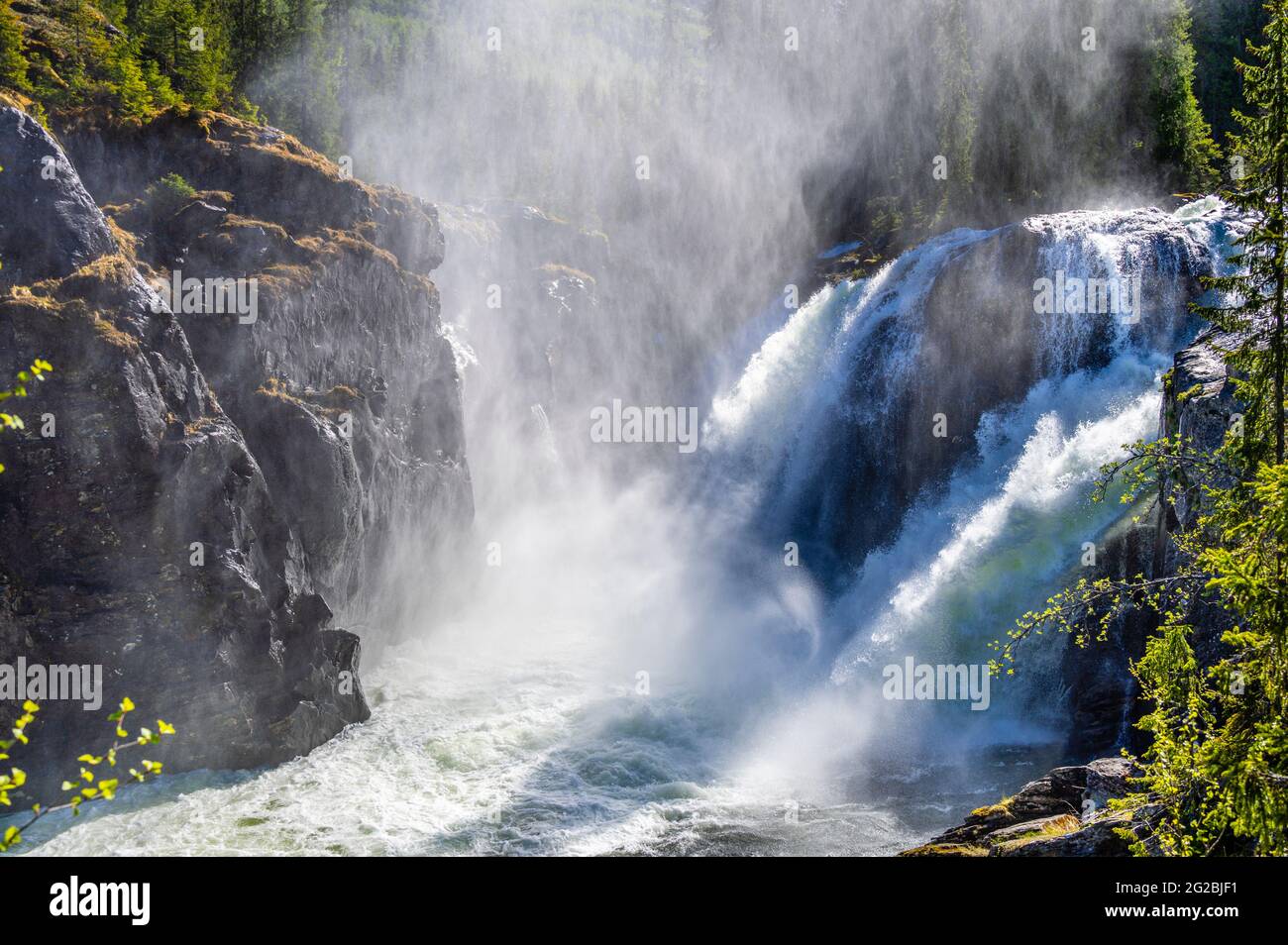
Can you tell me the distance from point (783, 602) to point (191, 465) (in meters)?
22.7

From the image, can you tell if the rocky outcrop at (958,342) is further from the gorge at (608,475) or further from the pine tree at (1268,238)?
the pine tree at (1268,238)

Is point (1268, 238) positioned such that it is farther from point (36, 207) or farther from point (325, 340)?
point (325, 340)

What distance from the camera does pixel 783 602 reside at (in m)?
35.8

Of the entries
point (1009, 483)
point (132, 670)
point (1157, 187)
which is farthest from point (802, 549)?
point (1157, 187)

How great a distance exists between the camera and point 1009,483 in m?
30.0

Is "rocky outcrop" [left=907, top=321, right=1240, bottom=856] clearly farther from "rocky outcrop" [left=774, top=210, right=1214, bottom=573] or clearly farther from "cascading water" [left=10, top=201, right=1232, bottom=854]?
"rocky outcrop" [left=774, top=210, right=1214, bottom=573]

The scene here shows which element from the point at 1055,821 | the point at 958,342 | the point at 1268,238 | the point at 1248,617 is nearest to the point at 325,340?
the point at 958,342

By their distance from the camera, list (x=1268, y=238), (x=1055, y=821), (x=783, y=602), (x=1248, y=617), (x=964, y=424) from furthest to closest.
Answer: (x=964, y=424) → (x=783, y=602) → (x=1055, y=821) → (x=1268, y=238) → (x=1248, y=617)

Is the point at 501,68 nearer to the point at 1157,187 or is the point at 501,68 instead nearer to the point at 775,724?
the point at 1157,187

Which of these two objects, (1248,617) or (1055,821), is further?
(1055,821)

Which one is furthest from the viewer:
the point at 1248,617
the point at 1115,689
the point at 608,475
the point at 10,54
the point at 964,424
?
the point at 608,475

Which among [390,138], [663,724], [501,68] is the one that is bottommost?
[663,724]

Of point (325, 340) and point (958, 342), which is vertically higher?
point (958, 342)
